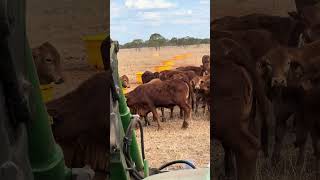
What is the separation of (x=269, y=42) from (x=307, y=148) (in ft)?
1.90

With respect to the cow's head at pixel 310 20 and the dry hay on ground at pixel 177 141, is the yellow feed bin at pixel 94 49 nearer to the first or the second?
the cow's head at pixel 310 20

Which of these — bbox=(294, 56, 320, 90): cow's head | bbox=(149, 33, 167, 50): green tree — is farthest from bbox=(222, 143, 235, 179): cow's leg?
bbox=(149, 33, 167, 50): green tree

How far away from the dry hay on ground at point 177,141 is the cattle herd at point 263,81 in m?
6.42

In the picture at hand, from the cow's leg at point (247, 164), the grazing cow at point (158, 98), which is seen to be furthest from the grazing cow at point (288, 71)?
the grazing cow at point (158, 98)

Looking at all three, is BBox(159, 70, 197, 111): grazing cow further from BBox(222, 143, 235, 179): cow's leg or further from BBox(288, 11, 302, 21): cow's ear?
BBox(288, 11, 302, 21): cow's ear

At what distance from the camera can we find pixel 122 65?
22953 mm

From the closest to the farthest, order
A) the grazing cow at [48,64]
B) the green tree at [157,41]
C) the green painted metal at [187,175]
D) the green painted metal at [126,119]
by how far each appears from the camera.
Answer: the grazing cow at [48,64] → the green painted metal at [187,175] → the green painted metal at [126,119] → the green tree at [157,41]

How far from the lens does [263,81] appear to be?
2.74 m

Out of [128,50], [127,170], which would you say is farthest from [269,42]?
[128,50]

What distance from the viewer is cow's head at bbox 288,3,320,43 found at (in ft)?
8.70

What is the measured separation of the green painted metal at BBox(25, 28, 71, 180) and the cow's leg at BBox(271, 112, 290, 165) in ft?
5.50

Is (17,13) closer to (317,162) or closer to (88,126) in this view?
(88,126)

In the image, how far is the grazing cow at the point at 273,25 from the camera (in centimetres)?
268

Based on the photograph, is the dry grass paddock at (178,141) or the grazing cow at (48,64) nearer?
the grazing cow at (48,64)
